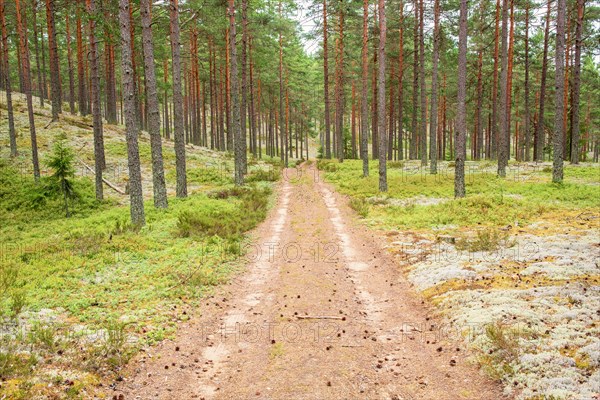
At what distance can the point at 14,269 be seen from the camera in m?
8.96

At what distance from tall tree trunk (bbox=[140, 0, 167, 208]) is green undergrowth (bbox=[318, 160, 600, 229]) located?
28.2ft

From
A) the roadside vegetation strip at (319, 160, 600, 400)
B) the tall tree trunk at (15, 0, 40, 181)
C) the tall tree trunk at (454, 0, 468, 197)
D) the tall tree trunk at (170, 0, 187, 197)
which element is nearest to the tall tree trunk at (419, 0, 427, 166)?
the roadside vegetation strip at (319, 160, 600, 400)

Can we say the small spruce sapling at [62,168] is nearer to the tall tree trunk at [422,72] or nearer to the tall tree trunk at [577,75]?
the tall tree trunk at [422,72]

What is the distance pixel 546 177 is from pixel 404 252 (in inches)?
651

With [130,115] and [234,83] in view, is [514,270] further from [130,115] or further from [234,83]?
[234,83]

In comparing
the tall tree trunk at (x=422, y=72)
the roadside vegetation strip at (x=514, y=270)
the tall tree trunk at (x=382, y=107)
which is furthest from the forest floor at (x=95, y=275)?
the tall tree trunk at (x=422, y=72)

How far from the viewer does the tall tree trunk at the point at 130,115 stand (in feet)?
42.5

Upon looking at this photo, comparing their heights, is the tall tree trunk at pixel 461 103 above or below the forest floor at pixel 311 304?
above

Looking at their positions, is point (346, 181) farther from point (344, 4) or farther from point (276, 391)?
point (276, 391)

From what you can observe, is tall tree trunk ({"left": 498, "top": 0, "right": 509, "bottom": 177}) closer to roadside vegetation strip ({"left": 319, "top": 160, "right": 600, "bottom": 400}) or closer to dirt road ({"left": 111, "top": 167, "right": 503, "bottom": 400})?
roadside vegetation strip ({"left": 319, "top": 160, "right": 600, "bottom": 400})

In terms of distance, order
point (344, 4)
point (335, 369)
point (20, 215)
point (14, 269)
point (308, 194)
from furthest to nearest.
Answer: point (344, 4)
point (308, 194)
point (20, 215)
point (14, 269)
point (335, 369)

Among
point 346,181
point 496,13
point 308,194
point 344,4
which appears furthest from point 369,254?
point 496,13

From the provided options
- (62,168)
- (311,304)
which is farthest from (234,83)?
(311,304)

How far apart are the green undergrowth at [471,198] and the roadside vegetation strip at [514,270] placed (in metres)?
0.07
